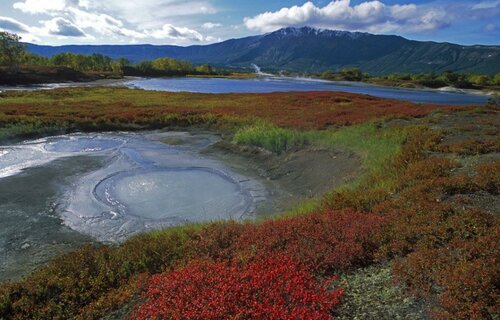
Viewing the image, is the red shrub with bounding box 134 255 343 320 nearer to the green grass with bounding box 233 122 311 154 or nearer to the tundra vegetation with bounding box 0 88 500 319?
the tundra vegetation with bounding box 0 88 500 319

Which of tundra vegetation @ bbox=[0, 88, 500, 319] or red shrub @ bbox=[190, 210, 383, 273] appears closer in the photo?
tundra vegetation @ bbox=[0, 88, 500, 319]

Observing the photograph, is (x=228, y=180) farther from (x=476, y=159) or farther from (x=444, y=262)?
(x=444, y=262)

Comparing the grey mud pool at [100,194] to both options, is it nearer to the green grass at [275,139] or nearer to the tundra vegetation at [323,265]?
the tundra vegetation at [323,265]

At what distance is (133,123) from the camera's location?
39.1 m

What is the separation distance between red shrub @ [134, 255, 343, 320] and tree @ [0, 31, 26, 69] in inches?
5099

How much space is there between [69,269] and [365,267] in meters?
7.48

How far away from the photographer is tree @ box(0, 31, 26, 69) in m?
111

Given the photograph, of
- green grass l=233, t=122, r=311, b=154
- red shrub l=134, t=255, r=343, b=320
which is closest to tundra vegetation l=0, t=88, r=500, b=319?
red shrub l=134, t=255, r=343, b=320

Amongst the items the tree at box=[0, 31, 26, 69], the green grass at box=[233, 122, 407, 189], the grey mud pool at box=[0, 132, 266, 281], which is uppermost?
the tree at box=[0, 31, 26, 69]

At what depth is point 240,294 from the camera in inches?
286

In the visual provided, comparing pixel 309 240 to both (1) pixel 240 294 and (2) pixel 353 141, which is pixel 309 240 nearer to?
(1) pixel 240 294

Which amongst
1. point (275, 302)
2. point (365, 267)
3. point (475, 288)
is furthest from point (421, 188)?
point (275, 302)

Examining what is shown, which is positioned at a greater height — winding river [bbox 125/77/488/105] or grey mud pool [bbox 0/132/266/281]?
winding river [bbox 125/77/488/105]

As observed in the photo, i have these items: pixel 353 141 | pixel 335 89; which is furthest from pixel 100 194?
pixel 335 89
